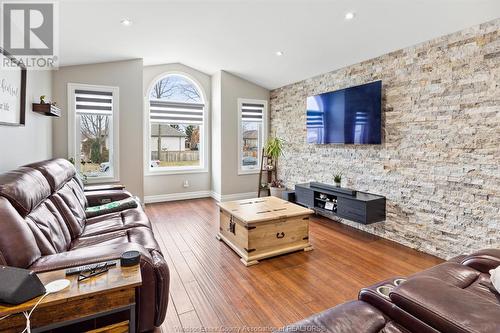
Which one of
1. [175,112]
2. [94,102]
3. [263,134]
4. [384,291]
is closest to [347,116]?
[263,134]

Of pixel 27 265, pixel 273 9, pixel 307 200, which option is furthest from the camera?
pixel 307 200

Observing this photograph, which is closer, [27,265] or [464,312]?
[464,312]

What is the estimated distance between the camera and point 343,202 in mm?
3756

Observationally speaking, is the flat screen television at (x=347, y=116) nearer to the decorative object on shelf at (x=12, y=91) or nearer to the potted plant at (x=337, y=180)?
the potted plant at (x=337, y=180)

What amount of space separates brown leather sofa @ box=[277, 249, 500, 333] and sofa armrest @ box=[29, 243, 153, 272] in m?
1.06

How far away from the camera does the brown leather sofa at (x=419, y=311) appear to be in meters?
0.96

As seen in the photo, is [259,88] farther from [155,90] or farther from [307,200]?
[307,200]

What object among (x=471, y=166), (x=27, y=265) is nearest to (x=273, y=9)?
(x=471, y=166)

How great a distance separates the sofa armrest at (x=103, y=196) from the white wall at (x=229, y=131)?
96.5 inches

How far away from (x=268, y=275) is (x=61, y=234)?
1.82 meters

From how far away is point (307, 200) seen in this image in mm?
4480

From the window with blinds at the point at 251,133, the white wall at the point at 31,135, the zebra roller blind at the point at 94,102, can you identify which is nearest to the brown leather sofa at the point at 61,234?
the white wall at the point at 31,135

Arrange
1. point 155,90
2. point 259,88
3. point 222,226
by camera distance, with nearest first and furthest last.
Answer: point 222,226 < point 155,90 < point 259,88

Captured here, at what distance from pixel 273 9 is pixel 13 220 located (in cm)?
301
